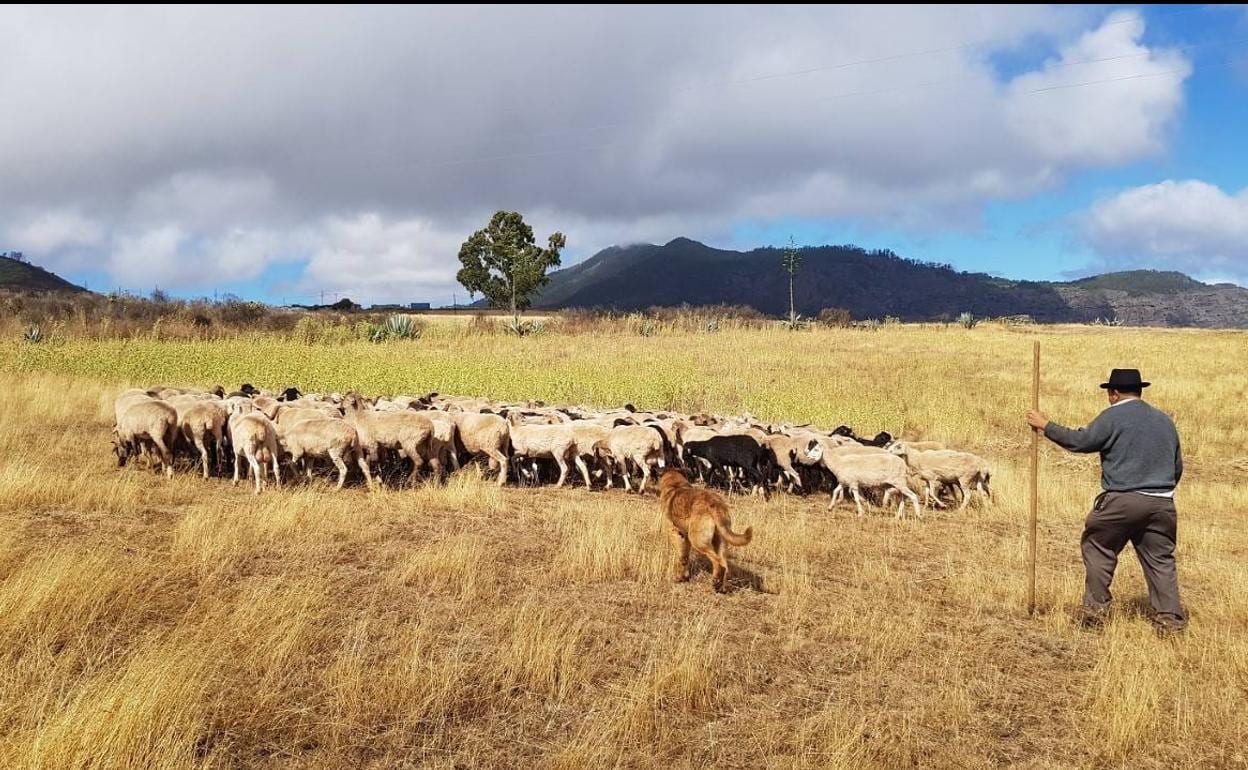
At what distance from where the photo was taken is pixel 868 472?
11453 mm

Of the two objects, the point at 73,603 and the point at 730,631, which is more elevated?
the point at 73,603

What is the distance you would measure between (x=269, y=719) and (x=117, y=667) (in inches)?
51.6

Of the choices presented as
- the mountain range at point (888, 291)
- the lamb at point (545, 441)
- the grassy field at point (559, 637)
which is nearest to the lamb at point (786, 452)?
the grassy field at point (559, 637)

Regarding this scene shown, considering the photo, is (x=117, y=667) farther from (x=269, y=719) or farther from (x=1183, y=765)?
(x=1183, y=765)

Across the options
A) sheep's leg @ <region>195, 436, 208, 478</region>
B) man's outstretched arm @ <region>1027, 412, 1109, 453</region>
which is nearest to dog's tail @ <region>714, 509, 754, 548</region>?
man's outstretched arm @ <region>1027, 412, 1109, 453</region>

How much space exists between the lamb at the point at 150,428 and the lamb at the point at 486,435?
13.9ft

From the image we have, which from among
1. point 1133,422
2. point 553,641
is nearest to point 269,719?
point 553,641

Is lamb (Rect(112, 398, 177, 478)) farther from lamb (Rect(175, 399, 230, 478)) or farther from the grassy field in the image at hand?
the grassy field

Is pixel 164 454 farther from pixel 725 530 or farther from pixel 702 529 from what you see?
pixel 725 530

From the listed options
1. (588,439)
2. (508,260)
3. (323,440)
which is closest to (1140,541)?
(588,439)

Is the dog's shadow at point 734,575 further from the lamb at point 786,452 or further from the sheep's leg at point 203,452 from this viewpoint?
the sheep's leg at point 203,452

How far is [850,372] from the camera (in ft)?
87.2

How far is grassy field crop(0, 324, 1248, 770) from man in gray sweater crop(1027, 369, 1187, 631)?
466 mm

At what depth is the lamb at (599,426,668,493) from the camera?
39.8ft
